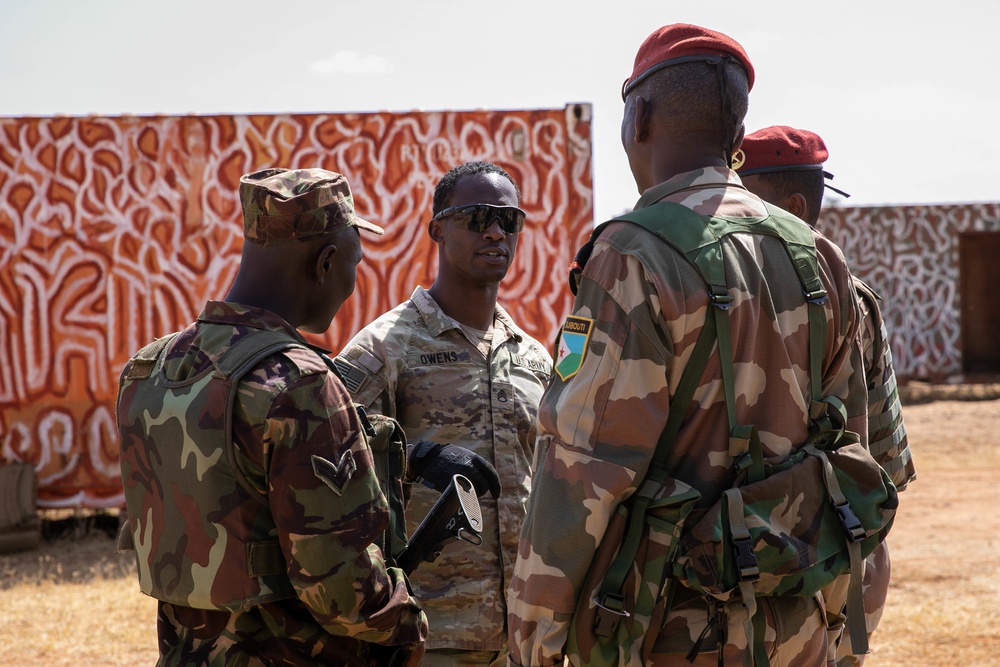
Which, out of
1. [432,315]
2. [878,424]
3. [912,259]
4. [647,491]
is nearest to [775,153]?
[878,424]

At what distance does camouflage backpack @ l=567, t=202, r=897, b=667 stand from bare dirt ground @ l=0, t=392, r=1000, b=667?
144 inches

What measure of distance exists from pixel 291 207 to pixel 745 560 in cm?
126

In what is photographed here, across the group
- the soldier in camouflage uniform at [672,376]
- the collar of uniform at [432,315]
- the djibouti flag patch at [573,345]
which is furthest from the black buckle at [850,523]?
the collar of uniform at [432,315]

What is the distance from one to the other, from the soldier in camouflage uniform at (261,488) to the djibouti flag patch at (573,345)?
0.47m

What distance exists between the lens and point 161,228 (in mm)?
8234

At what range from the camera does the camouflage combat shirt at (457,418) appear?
2977 mm

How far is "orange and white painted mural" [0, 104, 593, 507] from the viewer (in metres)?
8.12

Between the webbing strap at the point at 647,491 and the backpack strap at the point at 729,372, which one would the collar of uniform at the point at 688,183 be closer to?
the backpack strap at the point at 729,372

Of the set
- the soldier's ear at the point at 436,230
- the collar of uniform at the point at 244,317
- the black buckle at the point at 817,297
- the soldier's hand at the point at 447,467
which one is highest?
the soldier's ear at the point at 436,230

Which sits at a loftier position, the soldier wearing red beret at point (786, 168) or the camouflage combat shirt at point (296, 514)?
the soldier wearing red beret at point (786, 168)

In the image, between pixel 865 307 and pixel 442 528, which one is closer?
pixel 442 528

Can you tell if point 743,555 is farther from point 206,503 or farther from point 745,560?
point 206,503

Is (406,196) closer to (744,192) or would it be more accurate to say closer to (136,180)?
(136,180)

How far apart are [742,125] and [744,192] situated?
7.1 inches
